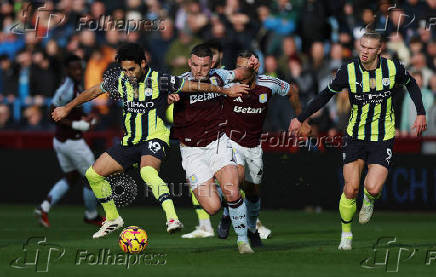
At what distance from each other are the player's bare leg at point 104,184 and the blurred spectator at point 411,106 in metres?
6.58

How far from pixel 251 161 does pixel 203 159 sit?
710 mm

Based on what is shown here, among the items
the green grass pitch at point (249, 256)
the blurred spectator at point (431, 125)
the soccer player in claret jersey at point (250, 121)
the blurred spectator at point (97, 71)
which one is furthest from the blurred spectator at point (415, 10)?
the soccer player in claret jersey at point (250, 121)

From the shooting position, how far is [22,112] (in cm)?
1798

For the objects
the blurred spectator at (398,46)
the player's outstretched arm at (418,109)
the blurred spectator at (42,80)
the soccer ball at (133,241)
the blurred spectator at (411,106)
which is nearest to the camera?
the soccer ball at (133,241)

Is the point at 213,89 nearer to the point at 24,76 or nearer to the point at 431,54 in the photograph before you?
the point at 431,54

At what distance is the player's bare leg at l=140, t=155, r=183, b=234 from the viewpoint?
968cm

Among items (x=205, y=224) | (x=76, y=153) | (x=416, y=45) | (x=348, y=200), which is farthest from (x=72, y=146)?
(x=416, y=45)

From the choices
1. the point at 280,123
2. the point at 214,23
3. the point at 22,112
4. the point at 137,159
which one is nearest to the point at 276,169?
the point at 280,123

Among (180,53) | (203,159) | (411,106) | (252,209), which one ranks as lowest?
(252,209)

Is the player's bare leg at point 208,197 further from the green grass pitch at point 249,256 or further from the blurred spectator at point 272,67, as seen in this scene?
the blurred spectator at point 272,67

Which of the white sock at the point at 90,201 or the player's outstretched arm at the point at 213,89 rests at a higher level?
the player's outstretched arm at the point at 213,89

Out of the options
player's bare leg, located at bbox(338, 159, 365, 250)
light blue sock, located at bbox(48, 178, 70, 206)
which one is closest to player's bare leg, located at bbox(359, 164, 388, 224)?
player's bare leg, located at bbox(338, 159, 365, 250)

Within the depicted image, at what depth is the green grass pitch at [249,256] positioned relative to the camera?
8531mm

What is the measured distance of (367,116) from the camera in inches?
410
